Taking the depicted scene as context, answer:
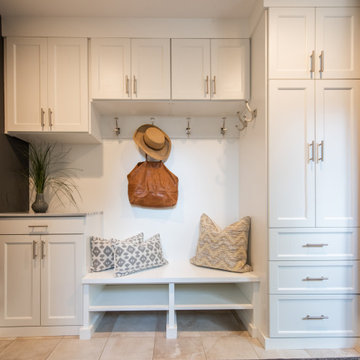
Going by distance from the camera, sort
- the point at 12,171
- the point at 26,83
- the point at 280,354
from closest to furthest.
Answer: the point at 280,354 → the point at 26,83 → the point at 12,171

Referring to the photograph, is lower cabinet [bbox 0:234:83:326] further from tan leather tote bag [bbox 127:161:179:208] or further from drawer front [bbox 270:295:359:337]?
drawer front [bbox 270:295:359:337]

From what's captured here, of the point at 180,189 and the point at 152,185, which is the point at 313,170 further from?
the point at 152,185

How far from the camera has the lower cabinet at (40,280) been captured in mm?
1878

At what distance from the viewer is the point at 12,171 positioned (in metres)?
2.13

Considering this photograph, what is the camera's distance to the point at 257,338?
187cm

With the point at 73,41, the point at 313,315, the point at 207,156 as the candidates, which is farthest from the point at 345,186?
the point at 73,41

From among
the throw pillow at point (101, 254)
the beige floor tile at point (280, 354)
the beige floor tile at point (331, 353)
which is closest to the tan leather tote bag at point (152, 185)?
the throw pillow at point (101, 254)

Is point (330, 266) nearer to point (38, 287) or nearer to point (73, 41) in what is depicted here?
point (38, 287)

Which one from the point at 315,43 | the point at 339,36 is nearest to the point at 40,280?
the point at 315,43

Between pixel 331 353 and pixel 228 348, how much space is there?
0.67 metres

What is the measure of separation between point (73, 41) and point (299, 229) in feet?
7.17

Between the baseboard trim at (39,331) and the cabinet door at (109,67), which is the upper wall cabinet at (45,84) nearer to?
the cabinet door at (109,67)

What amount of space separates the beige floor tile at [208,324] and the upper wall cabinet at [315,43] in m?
1.91

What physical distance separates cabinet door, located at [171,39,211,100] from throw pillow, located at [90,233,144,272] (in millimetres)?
1294
